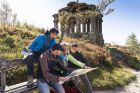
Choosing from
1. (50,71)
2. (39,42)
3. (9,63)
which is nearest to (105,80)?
(39,42)

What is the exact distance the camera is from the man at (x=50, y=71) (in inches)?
294

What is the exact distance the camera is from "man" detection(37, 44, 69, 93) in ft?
24.5

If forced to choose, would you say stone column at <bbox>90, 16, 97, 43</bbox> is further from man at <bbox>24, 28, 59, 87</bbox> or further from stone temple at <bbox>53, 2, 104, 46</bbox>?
man at <bbox>24, 28, 59, 87</bbox>

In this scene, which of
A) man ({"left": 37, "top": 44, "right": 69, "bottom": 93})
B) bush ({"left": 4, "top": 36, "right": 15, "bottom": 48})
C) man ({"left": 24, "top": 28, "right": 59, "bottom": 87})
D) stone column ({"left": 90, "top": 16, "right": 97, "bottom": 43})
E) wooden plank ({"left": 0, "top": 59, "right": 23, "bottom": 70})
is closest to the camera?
man ({"left": 37, "top": 44, "right": 69, "bottom": 93})

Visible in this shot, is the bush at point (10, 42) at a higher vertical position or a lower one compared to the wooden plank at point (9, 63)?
higher

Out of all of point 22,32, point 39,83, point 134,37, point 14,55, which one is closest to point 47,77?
point 39,83

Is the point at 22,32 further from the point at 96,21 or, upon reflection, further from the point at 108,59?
the point at 96,21

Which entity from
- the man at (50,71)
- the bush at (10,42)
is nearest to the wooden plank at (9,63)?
the man at (50,71)

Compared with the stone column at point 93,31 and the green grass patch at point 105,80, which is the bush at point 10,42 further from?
the stone column at point 93,31

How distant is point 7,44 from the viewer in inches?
603

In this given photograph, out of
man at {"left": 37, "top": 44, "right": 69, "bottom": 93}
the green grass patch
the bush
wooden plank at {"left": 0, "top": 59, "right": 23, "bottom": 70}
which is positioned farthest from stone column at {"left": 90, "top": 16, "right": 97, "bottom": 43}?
man at {"left": 37, "top": 44, "right": 69, "bottom": 93}

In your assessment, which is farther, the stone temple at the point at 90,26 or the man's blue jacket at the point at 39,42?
the stone temple at the point at 90,26

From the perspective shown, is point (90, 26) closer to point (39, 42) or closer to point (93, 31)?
point (93, 31)

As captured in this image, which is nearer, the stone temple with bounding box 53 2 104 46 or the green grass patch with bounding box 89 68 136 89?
the green grass patch with bounding box 89 68 136 89
